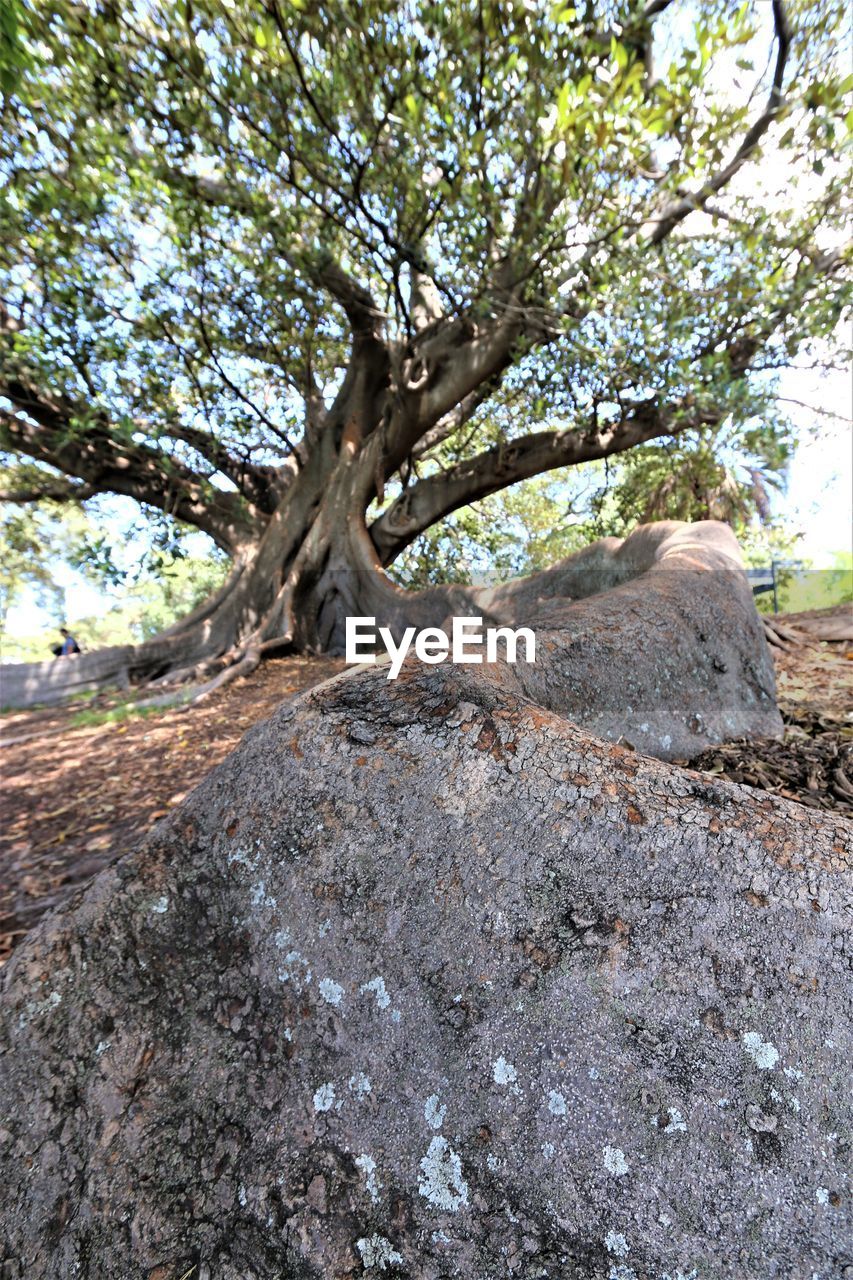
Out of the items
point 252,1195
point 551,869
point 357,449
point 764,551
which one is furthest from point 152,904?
point 764,551

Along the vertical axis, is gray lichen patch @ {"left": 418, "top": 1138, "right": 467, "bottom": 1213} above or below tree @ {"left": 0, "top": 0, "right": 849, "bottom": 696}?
below

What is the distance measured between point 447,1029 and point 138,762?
4292mm

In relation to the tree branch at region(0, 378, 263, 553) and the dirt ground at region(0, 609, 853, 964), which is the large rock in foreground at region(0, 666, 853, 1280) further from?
the tree branch at region(0, 378, 263, 553)

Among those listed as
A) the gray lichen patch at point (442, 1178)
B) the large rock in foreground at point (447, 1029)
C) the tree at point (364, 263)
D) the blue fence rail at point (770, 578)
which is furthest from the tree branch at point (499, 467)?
the gray lichen patch at point (442, 1178)

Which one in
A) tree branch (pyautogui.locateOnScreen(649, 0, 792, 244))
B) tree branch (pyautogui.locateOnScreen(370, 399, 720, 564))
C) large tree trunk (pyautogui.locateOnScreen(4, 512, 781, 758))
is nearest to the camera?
large tree trunk (pyautogui.locateOnScreen(4, 512, 781, 758))

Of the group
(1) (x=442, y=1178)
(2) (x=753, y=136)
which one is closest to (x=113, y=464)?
(2) (x=753, y=136)

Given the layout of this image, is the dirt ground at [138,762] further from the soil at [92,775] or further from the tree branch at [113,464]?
the tree branch at [113,464]

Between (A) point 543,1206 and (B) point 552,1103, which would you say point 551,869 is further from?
(A) point 543,1206

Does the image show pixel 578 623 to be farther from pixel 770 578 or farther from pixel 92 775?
pixel 770 578

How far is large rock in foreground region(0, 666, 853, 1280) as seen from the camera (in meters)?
1.03

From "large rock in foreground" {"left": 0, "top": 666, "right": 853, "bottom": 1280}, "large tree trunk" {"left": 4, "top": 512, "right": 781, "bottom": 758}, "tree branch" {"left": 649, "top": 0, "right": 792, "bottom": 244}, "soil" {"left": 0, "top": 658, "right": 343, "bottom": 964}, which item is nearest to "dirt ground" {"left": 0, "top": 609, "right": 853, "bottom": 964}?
"soil" {"left": 0, "top": 658, "right": 343, "bottom": 964}

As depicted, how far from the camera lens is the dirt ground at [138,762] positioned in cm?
272

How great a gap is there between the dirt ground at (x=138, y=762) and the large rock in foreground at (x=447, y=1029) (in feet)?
4.54

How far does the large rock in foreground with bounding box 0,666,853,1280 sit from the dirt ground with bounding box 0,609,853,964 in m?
1.38
